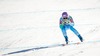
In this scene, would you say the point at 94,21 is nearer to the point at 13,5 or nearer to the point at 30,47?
the point at 30,47

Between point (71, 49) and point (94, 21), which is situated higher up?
point (94, 21)

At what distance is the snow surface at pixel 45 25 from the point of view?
36.6 feet

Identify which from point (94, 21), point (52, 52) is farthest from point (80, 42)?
point (94, 21)

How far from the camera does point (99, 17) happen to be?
13570mm

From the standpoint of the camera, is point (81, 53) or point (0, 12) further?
point (0, 12)

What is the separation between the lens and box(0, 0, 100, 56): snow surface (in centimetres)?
1115

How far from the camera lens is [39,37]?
12.7 metres

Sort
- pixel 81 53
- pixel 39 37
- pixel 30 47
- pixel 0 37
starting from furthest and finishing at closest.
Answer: pixel 0 37
pixel 39 37
pixel 30 47
pixel 81 53

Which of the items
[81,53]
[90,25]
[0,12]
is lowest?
[81,53]

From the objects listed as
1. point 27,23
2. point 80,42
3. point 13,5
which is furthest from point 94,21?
point 13,5

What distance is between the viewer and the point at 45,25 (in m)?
13.9

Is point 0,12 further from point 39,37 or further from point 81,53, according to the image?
point 81,53

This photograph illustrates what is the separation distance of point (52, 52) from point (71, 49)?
3.16 feet

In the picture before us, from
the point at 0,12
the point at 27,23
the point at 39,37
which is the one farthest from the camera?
the point at 0,12
